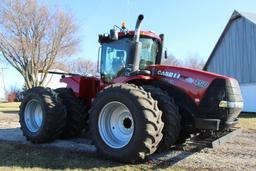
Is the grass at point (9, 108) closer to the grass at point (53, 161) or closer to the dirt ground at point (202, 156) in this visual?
the dirt ground at point (202, 156)

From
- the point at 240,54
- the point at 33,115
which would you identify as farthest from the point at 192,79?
the point at 240,54

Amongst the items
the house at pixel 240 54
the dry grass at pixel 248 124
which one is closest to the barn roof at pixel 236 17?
the house at pixel 240 54

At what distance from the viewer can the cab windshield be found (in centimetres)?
848

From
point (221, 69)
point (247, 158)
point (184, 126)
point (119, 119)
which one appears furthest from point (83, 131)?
point (221, 69)

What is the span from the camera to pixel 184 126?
7.34m

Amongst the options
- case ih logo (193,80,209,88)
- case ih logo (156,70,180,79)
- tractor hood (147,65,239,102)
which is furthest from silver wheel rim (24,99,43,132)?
case ih logo (193,80,209,88)

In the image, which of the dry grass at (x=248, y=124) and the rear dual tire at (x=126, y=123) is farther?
the dry grass at (x=248, y=124)

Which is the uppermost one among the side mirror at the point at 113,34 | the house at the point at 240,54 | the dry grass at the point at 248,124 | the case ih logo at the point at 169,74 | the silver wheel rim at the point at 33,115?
the house at the point at 240,54

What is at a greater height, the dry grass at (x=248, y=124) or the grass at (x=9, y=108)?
the dry grass at (x=248, y=124)

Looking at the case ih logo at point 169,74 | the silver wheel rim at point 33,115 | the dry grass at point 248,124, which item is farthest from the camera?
the dry grass at point 248,124

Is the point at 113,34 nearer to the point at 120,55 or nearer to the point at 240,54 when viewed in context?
the point at 120,55

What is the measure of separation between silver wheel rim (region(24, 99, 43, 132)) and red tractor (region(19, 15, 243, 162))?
0.25 m

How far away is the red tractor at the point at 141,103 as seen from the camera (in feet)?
21.8

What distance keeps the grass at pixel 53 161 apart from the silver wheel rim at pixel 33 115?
4.05 feet
